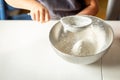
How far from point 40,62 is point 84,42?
154 millimetres

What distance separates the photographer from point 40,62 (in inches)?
26.3

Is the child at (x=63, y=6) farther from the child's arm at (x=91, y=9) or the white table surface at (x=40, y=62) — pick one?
the white table surface at (x=40, y=62)

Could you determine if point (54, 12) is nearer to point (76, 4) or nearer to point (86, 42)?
point (76, 4)

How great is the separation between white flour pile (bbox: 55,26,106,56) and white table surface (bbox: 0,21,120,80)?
4 cm

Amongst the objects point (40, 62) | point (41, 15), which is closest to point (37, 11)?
point (41, 15)

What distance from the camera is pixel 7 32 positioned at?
2.59ft

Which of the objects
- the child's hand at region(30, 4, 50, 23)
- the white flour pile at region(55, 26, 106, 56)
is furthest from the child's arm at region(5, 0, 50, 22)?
the white flour pile at region(55, 26, 106, 56)

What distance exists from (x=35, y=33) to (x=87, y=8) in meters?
0.28

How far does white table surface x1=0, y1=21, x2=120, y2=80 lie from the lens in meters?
0.62

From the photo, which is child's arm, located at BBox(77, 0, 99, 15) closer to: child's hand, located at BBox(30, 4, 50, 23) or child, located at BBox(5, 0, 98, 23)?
child, located at BBox(5, 0, 98, 23)

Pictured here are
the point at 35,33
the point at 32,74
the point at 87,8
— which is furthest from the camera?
the point at 87,8

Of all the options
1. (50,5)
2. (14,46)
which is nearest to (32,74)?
(14,46)

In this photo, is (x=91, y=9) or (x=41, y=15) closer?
(x=41, y=15)

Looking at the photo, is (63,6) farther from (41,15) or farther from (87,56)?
(87,56)
